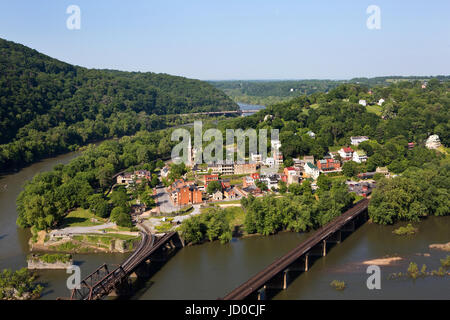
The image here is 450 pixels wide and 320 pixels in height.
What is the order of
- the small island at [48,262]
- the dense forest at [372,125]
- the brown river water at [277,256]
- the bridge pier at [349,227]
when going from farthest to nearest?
the dense forest at [372,125], the bridge pier at [349,227], the small island at [48,262], the brown river water at [277,256]

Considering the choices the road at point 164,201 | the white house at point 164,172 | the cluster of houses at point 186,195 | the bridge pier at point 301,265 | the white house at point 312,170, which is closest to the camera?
the bridge pier at point 301,265

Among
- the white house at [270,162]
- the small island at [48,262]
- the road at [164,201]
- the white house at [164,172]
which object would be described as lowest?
the small island at [48,262]

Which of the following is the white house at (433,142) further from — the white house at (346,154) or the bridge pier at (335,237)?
the bridge pier at (335,237)

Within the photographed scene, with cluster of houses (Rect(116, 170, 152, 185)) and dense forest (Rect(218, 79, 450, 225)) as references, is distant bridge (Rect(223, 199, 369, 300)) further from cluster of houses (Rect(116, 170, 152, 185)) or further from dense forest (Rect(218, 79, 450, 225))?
cluster of houses (Rect(116, 170, 152, 185))

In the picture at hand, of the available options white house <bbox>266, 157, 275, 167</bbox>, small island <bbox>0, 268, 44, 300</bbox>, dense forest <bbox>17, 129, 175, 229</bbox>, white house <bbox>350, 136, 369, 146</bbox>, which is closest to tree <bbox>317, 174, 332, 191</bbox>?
white house <bbox>266, 157, 275, 167</bbox>

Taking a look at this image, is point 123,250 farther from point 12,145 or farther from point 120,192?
point 12,145

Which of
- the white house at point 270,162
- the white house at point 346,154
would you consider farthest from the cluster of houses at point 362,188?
the white house at point 270,162
